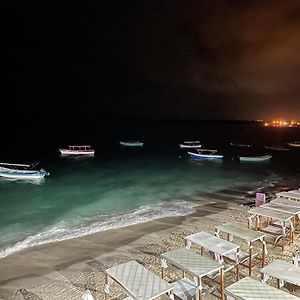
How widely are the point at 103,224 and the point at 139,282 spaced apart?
32.7 feet

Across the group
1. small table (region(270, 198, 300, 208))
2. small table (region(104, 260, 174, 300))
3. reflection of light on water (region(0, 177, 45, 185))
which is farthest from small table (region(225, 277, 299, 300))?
reflection of light on water (region(0, 177, 45, 185))

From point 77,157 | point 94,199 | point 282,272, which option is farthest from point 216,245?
point 77,157

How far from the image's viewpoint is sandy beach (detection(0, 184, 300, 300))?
9219mm

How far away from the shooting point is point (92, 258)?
452 inches

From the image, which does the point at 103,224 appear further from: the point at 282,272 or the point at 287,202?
the point at 282,272

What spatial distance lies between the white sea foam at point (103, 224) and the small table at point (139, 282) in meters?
7.19

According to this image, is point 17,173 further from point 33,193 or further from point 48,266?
point 48,266

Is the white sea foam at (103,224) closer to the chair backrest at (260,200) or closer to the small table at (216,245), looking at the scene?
the chair backrest at (260,200)

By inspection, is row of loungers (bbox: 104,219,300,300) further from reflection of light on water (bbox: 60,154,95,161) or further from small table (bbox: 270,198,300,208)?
reflection of light on water (bbox: 60,154,95,161)

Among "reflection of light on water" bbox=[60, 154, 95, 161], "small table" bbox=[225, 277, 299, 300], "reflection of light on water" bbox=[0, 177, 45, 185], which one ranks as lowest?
"reflection of light on water" bbox=[0, 177, 45, 185]

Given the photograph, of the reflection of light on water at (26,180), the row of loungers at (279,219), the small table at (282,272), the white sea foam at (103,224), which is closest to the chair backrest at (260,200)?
the row of loungers at (279,219)

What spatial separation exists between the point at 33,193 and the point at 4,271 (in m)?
16.6

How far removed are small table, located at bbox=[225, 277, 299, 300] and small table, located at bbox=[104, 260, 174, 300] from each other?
1.29 meters

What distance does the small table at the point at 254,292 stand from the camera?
6.14 meters
